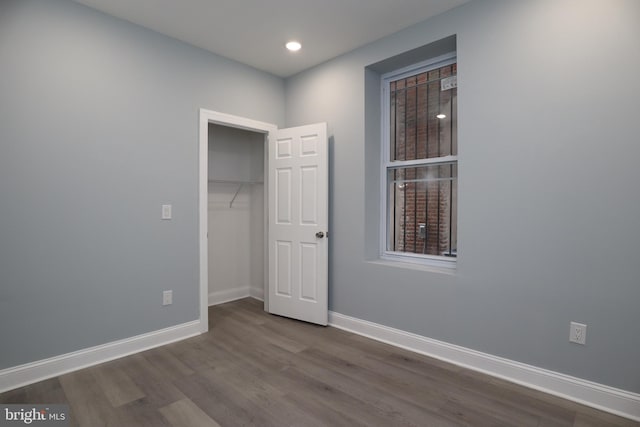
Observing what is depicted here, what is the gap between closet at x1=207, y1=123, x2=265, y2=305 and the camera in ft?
13.5

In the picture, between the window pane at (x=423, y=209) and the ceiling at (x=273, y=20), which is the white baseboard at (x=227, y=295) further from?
the ceiling at (x=273, y=20)

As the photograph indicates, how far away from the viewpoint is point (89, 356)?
8.21ft

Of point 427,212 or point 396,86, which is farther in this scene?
point 396,86

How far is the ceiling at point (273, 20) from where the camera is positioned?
2482 millimetres

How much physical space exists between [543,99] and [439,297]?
1.57 m

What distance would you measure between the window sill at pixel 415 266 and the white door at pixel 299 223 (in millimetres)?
573

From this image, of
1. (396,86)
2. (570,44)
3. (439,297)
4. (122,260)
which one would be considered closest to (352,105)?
(396,86)

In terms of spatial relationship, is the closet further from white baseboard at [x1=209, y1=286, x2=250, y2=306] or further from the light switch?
the light switch

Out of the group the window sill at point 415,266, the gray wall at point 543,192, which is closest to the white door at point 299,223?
the window sill at point 415,266

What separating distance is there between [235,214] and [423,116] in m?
2.59

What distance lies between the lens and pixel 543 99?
217 cm

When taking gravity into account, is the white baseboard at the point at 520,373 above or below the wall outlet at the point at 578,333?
below

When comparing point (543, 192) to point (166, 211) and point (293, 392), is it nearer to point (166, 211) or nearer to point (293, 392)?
point (293, 392)

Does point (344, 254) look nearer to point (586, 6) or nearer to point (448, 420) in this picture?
point (448, 420)
